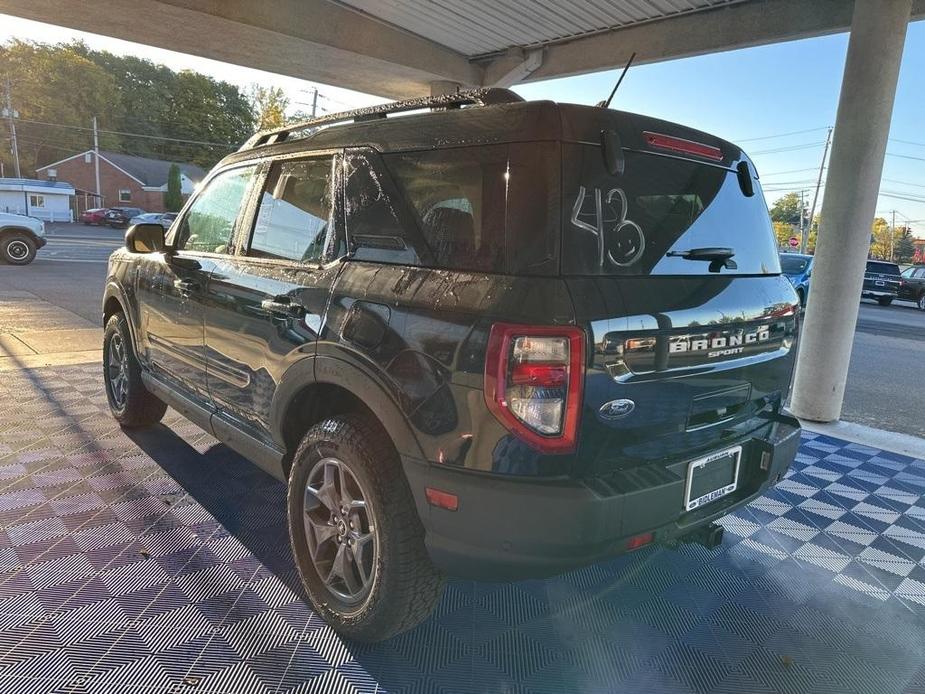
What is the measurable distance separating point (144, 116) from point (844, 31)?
80.6 m

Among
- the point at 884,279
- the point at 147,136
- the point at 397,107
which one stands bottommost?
the point at 884,279

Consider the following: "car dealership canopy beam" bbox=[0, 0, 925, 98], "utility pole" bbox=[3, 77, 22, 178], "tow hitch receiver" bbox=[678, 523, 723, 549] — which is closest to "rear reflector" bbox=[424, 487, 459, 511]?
"tow hitch receiver" bbox=[678, 523, 723, 549]

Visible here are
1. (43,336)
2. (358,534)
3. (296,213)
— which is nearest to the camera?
(358,534)

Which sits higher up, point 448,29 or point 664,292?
point 448,29

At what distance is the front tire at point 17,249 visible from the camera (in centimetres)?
1523

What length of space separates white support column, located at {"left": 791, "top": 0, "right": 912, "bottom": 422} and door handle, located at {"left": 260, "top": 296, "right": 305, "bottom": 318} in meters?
4.43

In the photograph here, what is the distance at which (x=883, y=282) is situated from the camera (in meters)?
21.5

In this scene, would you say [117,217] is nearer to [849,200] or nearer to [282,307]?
[849,200]

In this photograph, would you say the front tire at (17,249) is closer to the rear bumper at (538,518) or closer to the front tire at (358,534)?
the front tire at (358,534)

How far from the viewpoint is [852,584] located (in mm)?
2939

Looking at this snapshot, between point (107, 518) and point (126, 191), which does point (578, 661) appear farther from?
point (126, 191)

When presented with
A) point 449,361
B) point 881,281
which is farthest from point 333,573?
point 881,281

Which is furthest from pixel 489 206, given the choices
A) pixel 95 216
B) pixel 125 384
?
pixel 95 216

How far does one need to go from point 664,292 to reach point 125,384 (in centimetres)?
390
